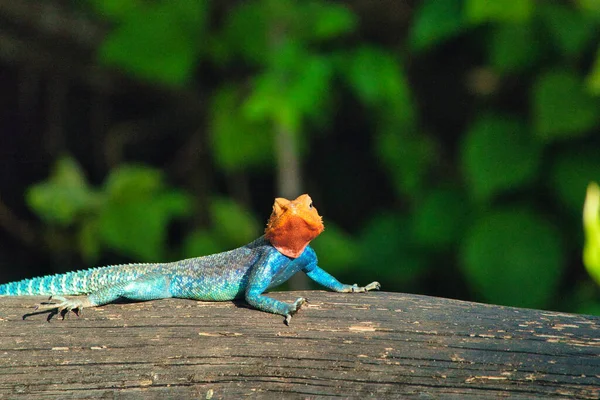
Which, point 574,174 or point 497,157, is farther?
point 497,157

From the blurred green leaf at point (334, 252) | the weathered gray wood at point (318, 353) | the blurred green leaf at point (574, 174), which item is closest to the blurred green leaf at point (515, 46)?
the blurred green leaf at point (574, 174)

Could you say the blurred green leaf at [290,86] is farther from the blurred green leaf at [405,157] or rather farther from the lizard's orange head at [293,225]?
the lizard's orange head at [293,225]

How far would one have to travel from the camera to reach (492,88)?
5.50 metres

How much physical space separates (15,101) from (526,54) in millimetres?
4127

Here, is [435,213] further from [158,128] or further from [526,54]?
[158,128]

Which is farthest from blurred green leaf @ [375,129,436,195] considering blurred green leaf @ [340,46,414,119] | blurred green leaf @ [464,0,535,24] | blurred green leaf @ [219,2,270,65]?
blurred green leaf @ [464,0,535,24]

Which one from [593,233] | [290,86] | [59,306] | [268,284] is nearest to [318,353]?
[268,284]

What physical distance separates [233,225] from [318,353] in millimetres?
2813

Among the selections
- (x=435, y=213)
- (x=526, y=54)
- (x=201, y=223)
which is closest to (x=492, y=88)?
(x=526, y=54)

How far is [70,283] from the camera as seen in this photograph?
3371 mm

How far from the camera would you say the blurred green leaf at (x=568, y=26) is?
465cm

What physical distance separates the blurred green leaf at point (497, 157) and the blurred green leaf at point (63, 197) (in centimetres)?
236

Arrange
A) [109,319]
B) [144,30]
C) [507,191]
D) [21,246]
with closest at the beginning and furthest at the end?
[109,319] < [507,191] < [144,30] < [21,246]

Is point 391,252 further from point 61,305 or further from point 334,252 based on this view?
point 61,305
